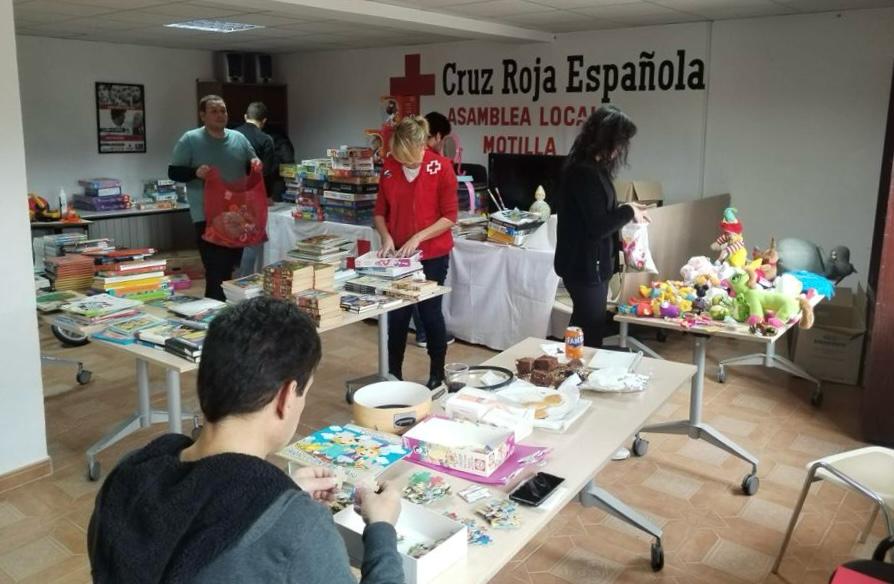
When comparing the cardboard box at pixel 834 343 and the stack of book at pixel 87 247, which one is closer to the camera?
the stack of book at pixel 87 247

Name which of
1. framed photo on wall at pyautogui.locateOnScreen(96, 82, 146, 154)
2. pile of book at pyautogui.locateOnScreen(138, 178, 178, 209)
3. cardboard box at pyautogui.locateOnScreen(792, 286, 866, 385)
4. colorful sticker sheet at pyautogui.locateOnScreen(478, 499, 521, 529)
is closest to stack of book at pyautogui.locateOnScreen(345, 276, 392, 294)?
colorful sticker sheet at pyautogui.locateOnScreen(478, 499, 521, 529)

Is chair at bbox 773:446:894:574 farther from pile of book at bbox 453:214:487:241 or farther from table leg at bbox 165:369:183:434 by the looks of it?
pile of book at bbox 453:214:487:241

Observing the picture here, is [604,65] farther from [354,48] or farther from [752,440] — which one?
[752,440]

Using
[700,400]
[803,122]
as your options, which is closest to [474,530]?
[700,400]

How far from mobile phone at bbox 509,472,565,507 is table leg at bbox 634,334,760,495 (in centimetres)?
163

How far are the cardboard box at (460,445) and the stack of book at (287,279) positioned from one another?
1.50 metres

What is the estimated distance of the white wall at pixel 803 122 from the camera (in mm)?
5191

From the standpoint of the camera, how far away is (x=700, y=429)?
10.9ft

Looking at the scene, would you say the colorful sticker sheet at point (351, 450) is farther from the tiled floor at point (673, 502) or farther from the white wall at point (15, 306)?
the white wall at point (15, 306)

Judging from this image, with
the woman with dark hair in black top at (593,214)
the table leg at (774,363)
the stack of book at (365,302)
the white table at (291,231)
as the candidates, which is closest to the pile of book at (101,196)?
the white table at (291,231)

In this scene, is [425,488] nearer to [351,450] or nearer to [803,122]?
[351,450]

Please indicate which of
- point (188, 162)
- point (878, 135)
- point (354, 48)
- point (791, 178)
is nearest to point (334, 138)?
point (354, 48)

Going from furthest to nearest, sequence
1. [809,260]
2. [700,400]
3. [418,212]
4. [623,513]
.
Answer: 1. [809,260]
2. [418,212]
3. [700,400]
4. [623,513]

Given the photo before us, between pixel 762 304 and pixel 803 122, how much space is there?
282 centimetres
